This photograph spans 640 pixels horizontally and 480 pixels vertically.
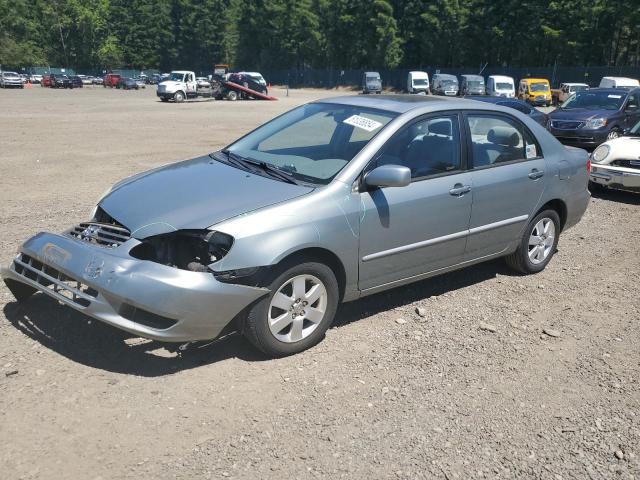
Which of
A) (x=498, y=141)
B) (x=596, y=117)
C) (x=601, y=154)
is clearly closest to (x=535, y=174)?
(x=498, y=141)

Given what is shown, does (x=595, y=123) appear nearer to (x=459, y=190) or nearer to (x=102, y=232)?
(x=459, y=190)

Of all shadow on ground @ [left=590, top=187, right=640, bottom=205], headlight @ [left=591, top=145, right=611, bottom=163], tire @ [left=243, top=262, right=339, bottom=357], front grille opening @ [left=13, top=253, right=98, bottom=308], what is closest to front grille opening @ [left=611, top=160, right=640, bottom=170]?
headlight @ [left=591, top=145, right=611, bottom=163]

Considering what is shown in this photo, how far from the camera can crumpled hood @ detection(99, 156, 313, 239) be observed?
141 inches

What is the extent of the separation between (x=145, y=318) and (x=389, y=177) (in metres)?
1.84

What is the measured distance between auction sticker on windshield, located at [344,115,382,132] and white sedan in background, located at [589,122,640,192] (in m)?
6.24

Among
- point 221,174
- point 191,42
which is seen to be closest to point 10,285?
point 221,174

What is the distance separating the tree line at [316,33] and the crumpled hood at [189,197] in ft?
208

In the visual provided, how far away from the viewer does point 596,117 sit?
13.6m

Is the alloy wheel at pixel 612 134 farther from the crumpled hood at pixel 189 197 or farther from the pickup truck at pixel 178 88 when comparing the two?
the pickup truck at pixel 178 88

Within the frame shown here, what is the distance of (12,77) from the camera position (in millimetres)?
57125

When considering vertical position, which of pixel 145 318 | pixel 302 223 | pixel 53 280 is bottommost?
pixel 145 318

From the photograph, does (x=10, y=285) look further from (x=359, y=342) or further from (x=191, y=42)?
(x=191, y=42)

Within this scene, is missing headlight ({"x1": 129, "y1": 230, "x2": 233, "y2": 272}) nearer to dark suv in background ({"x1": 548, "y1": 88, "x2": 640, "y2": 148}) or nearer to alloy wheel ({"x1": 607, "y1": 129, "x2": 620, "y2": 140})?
dark suv in background ({"x1": 548, "y1": 88, "x2": 640, "y2": 148})

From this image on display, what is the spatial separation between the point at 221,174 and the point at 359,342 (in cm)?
161
